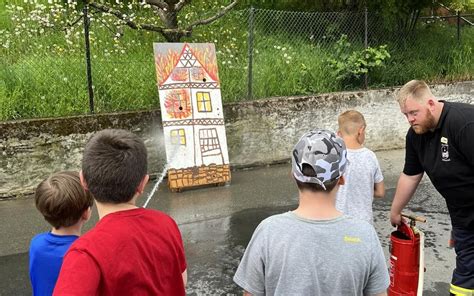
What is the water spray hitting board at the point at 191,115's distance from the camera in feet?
21.7

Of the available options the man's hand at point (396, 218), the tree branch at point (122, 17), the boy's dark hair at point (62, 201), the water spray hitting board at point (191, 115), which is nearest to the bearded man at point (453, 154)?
the man's hand at point (396, 218)

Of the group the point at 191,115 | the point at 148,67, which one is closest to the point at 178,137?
the point at 191,115

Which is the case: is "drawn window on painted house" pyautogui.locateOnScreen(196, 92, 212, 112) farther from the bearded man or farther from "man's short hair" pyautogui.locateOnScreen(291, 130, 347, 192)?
"man's short hair" pyautogui.locateOnScreen(291, 130, 347, 192)

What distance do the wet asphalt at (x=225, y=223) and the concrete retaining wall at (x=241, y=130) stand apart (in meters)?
0.31

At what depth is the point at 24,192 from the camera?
6.39 m

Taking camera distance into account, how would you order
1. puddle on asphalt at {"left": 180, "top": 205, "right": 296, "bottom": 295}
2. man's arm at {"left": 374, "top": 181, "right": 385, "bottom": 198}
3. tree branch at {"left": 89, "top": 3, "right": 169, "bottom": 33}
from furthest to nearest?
tree branch at {"left": 89, "top": 3, "right": 169, "bottom": 33} < puddle on asphalt at {"left": 180, "top": 205, "right": 296, "bottom": 295} < man's arm at {"left": 374, "top": 181, "right": 385, "bottom": 198}

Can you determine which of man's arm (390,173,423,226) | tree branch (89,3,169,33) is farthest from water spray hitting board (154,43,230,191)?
man's arm (390,173,423,226)

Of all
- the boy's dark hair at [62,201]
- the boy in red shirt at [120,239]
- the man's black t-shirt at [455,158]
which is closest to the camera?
the boy in red shirt at [120,239]

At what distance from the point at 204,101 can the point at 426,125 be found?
13.6 ft

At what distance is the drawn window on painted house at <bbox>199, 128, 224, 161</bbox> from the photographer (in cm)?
673

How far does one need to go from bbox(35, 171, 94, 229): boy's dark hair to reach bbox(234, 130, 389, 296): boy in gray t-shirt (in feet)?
3.15

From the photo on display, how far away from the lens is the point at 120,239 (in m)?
1.74

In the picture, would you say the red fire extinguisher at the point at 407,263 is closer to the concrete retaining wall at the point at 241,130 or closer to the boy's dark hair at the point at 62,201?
Result: the boy's dark hair at the point at 62,201

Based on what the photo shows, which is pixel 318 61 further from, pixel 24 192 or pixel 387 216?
pixel 24 192
